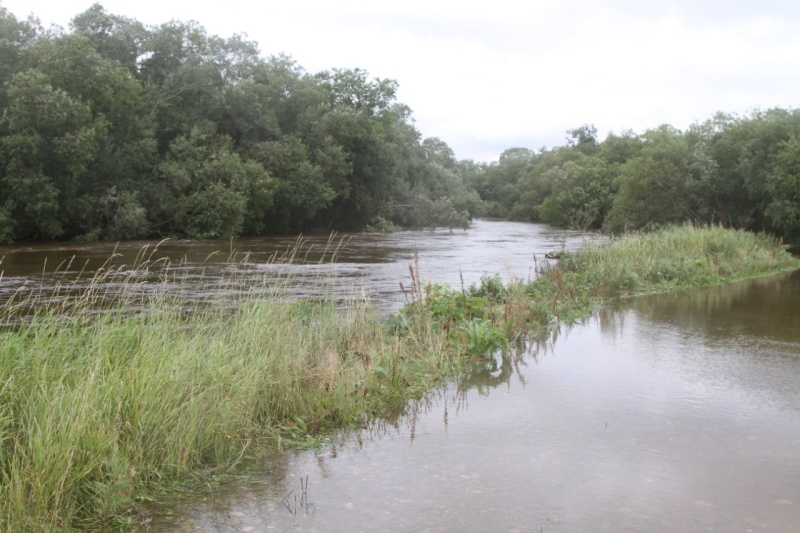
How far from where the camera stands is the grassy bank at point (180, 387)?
4.33 metres

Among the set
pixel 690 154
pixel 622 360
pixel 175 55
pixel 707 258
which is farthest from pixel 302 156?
pixel 622 360

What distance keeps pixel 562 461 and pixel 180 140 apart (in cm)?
3533

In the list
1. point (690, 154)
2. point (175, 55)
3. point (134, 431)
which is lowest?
point (134, 431)

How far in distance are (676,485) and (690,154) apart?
34688 mm

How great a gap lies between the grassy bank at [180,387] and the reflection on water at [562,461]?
1.28 ft

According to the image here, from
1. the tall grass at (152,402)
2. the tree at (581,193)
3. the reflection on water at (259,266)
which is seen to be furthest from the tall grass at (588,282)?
the tree at (581,193)

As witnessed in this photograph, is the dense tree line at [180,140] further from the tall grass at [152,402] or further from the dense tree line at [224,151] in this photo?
the tall grass at [152,402]

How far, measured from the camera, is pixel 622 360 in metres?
8.96

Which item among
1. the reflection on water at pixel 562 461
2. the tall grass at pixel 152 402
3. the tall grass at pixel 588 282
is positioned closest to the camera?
the tall grass at pixel 152 402

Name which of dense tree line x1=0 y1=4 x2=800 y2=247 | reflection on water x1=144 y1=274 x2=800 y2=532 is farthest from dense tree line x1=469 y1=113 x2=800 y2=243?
reflection on water x1=144 y1=274 x2=800 y2=532

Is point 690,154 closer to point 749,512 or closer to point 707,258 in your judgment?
point 707,258

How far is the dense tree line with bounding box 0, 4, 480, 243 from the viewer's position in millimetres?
29094

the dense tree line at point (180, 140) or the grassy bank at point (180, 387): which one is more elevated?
the dense tree line at point (180, 140)

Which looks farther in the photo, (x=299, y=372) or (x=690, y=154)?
(x=690, y=154)
